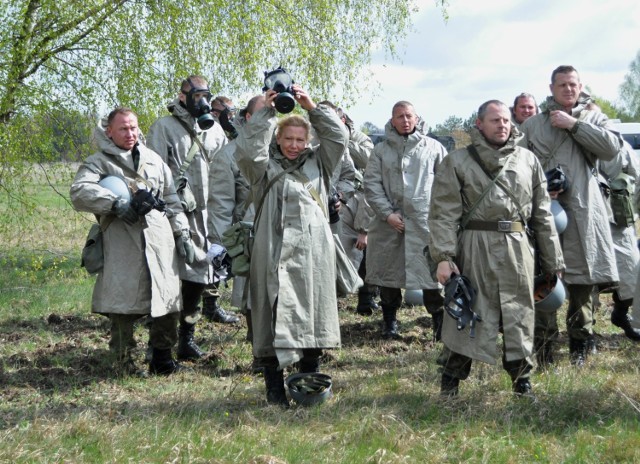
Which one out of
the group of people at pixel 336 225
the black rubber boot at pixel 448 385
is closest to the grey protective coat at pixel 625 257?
the group of people at pixel 336 225

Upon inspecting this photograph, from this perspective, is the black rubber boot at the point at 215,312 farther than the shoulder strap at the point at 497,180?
Yes

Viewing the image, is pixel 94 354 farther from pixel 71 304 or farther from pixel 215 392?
pixel 71 304

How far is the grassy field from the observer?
4480 millimetres

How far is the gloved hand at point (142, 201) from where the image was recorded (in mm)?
6070

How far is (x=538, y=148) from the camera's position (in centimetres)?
668

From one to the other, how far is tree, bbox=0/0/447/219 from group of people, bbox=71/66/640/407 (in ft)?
7.11

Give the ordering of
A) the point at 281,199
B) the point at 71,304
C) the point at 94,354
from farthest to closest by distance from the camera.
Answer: the point at 71,304 < the point at 94,354 < the point at 281,199

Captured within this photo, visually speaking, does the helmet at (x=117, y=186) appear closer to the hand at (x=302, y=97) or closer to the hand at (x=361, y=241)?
the hand at (x=302, y=97)

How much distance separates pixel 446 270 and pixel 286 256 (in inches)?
40.8

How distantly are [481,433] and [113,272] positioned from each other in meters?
3.02

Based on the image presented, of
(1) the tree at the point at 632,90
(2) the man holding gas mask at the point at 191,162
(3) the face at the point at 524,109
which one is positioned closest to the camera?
(2) the man holding gas mask at the point at 191,162

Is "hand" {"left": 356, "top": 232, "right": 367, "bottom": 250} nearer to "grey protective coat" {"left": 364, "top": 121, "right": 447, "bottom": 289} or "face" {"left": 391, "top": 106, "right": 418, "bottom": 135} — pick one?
"grey protective coat" {"left": 364, "top": 121, "right": 447, "bottom": 289}

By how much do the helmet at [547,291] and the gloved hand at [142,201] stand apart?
282 cm

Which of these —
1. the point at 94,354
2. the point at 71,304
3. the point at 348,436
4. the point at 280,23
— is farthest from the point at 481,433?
the point at 280,23
